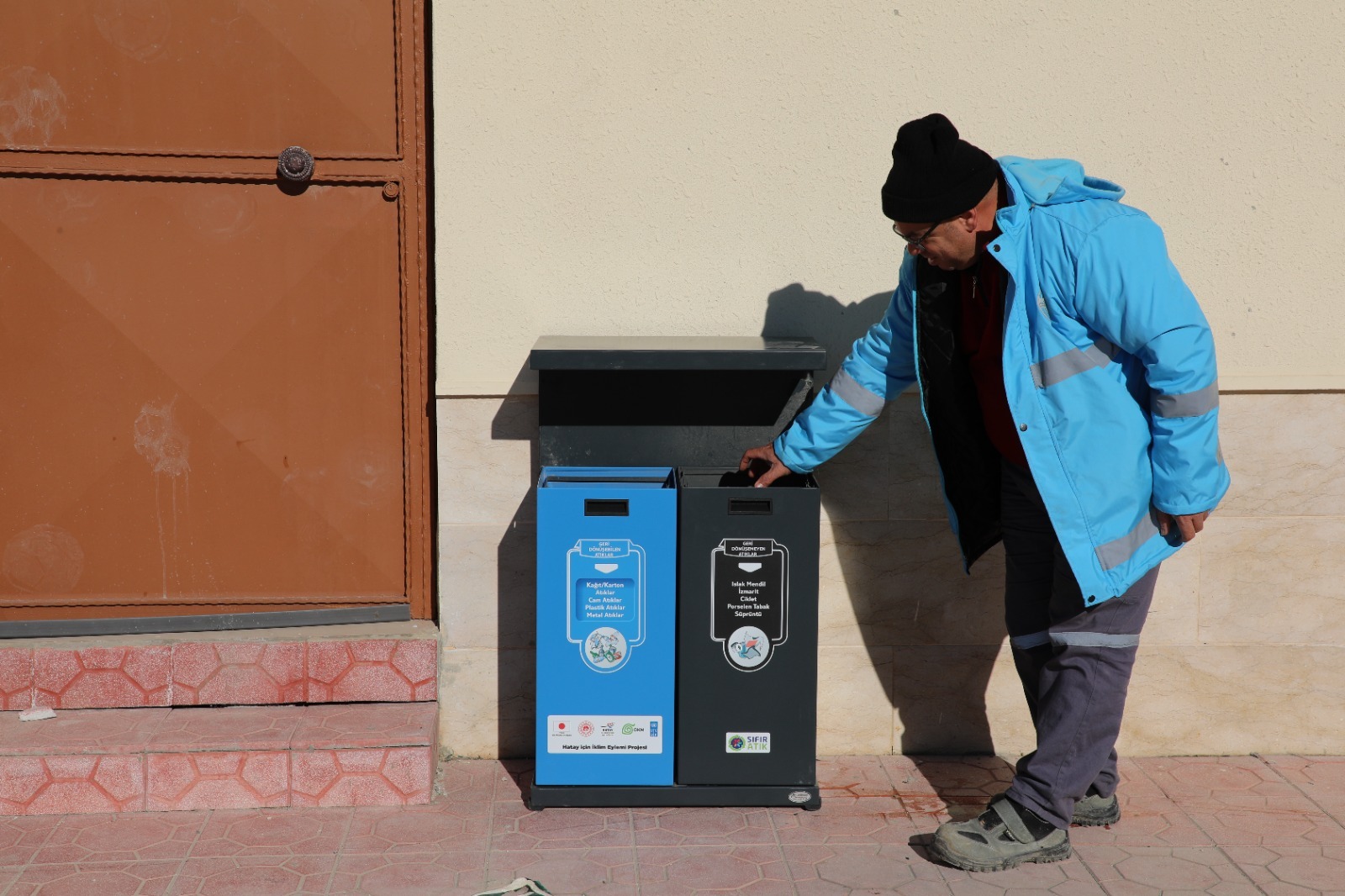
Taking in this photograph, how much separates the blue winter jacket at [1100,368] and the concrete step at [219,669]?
85.4 inches

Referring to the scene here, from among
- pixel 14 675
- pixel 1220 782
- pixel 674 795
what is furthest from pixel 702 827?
pixel 14 675

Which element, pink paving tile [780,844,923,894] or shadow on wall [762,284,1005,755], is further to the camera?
shadow on wall [762,284,1005,755]

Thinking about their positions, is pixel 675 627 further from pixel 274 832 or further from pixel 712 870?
pixel 274 832

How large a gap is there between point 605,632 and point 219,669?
1.39 metres

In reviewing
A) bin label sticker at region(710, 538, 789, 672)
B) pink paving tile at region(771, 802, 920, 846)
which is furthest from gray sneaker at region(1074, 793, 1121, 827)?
bin label sticker at region(710, 538, 789, 672)

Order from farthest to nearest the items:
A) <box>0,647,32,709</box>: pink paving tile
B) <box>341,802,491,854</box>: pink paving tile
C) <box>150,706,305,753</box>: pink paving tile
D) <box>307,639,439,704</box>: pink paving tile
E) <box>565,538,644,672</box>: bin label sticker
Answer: <box>307,639,439,704</box>: pink paving tile, <box>0,647,32,709</box>: pink paving tile, <box>150,706,305,753</box>: pink paving tile, <box>565,538,644,672</box>: bin label sticker, <box>341,802,491,854</box>: pink paving tile

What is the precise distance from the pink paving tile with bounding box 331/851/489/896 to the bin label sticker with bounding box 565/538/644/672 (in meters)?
0.70

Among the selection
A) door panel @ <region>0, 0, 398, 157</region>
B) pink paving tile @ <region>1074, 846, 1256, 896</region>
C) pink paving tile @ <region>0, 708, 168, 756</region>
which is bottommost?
pink paving tile @ <region>1074, 846, 1256, 896</region>

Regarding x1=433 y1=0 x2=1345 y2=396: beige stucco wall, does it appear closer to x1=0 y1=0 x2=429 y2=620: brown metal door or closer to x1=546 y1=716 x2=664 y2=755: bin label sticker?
x1=0 y1=0 x2=429 y2=620: brown metal door

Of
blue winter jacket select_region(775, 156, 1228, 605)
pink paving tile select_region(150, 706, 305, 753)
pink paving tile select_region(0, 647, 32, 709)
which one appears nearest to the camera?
blue winter jacket select_region(775, 156, 1228, 605)

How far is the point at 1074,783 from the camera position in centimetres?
375

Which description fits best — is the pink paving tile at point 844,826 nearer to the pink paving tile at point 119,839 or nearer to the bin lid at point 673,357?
the bin lid at point 673,357

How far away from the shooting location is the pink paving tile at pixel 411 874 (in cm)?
357

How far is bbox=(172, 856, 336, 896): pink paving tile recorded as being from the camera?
355 centimetres
